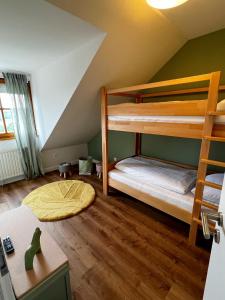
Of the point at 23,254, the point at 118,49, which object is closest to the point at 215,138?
the point at 118,49

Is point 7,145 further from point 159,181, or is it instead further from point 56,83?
point 159,181

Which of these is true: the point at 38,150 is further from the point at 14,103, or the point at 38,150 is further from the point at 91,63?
the point at 91,63

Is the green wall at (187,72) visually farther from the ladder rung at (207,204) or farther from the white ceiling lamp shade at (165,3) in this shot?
the white ceiling lamp shade at (165,3)

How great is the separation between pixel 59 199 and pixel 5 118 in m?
2.04

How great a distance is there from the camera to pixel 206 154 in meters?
1.53

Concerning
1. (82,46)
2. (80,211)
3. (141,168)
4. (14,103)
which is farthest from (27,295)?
(14,103)

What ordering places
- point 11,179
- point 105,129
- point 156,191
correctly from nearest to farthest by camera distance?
1. point 156,191
2. point 105,129
3. point 11,179

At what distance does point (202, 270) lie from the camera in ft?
4.87

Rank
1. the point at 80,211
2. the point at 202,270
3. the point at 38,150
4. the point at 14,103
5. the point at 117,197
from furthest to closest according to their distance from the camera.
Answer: the point at 38,150 → the point at 14,103 → the point at 117,197 → the point at 80,211 → the point at 202,270

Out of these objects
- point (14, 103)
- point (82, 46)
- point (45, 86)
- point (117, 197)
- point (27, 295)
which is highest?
point (82, 46)

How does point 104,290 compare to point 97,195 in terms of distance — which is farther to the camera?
point 97,195

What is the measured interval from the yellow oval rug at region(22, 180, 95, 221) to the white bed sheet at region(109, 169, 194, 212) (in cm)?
63

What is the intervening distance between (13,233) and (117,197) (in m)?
1.70

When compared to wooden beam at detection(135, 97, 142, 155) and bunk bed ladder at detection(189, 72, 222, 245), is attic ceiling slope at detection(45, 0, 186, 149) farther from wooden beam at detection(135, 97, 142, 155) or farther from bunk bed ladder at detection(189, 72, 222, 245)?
bunk bed ladder at detection(189, 72, 222, 245)
